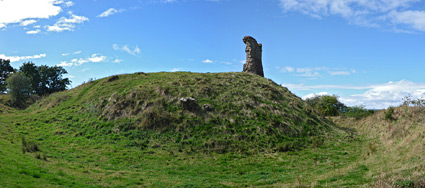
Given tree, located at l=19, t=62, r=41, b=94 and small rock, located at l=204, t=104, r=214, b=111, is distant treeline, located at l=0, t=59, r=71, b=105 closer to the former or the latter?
tree, located at l=19, t=62, r=41, b=94

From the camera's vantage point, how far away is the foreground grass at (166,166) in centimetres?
1342

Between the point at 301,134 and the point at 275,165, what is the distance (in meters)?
10.4

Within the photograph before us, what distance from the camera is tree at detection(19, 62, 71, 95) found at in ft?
241

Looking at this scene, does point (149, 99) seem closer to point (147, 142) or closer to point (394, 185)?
point (147, 142)

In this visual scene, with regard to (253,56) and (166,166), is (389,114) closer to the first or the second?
(253,56)

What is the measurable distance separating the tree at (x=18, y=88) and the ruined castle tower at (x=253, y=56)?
5478 centimetres

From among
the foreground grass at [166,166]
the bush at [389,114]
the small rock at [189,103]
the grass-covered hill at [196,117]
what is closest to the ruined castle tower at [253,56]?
the grass-covered hill at [196,117]

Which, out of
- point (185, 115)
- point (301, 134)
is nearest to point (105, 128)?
point (185, 115)

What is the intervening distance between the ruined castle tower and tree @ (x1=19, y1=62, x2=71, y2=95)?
6223 centimetres

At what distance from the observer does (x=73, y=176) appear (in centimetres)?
1457

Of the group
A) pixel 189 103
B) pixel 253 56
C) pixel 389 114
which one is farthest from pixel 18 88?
pixel 389 114

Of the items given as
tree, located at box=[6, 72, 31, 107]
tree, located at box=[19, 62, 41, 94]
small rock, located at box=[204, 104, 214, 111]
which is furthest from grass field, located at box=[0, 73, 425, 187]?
tree, located at box=[19, 62, 41, 94]

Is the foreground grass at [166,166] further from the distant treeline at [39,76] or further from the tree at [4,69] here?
the tree at [4,69]

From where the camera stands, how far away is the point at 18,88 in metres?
59.6
